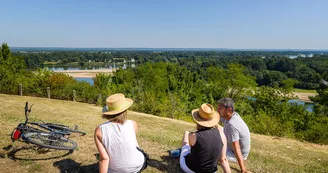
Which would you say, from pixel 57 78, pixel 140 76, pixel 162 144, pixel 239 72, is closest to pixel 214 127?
pixel 162 144

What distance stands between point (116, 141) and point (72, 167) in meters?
2.14

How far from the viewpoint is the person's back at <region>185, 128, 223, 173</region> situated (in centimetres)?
404

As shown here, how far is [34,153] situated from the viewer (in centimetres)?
571

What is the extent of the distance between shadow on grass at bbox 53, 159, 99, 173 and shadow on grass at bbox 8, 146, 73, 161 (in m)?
0.35

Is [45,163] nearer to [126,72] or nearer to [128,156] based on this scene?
[128,156]

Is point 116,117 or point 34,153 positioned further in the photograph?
point 34,153

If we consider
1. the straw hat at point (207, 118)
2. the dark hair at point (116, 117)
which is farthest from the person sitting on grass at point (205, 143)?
the dark hair at point (116, 117)

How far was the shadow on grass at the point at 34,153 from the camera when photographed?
5.50 m

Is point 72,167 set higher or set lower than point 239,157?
lower

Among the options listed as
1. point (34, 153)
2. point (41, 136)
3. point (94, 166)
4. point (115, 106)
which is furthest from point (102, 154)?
point (34, 153)

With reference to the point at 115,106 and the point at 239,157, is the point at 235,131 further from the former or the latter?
the point at 115,106

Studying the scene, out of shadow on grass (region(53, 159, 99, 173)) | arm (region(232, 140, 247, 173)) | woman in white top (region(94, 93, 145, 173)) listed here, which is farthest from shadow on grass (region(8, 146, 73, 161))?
arm (region(232, 140, 247, 173))

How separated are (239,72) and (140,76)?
18159 mm

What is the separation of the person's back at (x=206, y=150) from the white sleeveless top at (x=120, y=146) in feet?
3.17
